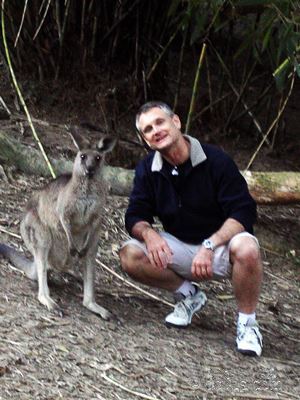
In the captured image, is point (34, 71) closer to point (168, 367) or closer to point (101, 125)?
point (101, 125)

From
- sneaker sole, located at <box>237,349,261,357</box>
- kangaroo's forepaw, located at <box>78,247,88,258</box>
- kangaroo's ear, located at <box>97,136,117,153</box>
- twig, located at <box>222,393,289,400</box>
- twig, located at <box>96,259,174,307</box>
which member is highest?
kangaroo's ear, located at <box>97,136,117,153</box>

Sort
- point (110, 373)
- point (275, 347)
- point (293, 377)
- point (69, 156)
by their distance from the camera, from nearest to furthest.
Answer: point (110, 373) < point (293, 377) < point (275, 347) < point (69, 156)

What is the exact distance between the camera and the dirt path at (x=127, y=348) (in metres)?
3.96

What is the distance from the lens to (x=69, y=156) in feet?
22.9

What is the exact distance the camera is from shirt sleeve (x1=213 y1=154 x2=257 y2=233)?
15.1 feet

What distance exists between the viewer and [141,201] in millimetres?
4793

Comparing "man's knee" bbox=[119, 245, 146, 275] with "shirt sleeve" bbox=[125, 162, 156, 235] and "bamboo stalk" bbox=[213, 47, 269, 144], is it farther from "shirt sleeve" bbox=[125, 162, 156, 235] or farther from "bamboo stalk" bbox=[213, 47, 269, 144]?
"bamboo stalk" bbox=[213, 47, 269, 144]

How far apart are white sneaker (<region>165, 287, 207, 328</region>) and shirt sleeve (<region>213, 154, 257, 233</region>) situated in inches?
20.2

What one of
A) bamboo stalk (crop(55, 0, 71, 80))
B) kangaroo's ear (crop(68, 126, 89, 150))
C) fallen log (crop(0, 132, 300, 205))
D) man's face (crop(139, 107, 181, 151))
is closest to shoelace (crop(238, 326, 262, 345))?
man's face (crop(139, 107, 181, 151))

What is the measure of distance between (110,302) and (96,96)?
3.07 metres

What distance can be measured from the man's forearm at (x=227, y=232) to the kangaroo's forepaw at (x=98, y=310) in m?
0.65

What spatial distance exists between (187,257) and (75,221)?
0.60 meters

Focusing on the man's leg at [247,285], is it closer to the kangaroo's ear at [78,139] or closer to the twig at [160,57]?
the kangaroo's ear at [78,139]

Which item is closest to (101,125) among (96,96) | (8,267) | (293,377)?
(96,96)
